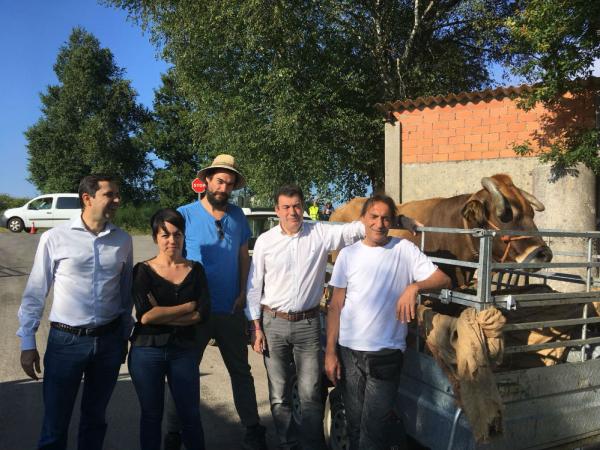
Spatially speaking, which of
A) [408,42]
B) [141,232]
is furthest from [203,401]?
[141,232]

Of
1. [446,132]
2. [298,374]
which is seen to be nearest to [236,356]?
[298,374]

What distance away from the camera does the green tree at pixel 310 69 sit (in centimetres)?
1131

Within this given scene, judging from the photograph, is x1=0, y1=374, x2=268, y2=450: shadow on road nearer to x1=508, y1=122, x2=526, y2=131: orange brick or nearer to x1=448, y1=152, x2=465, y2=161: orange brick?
x1=448, y1=152, x2=465, y2=161: orange brick

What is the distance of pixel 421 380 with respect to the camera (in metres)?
2.92

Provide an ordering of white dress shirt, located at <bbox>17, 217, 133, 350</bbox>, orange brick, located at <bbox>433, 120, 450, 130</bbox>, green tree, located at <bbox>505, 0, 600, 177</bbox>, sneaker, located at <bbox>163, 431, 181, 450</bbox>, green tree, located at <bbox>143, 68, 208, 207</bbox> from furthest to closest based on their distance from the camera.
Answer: green tree, located at <bbox>143, 68, 208, 207</bbox>
orange brick, located at <bbox>433, 120, 450, 130</bbox>
green tree, located at <bbox>505, 0, 600, 177</bbox>
sneaker, located at <bbox>163, 431, 181, 450</bbox>
white dress shirt, located at <bbox>17, 217, 133, 350</bbox>

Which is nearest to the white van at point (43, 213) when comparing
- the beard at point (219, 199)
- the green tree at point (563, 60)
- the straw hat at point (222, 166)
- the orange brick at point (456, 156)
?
the orange brick at point (456, 156)

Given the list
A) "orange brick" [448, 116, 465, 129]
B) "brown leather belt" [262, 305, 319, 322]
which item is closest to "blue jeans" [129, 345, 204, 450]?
"brown leather belt" [262, 305, 319, 322]

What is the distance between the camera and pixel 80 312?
9.41ft

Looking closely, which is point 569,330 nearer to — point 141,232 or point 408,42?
point 408,42

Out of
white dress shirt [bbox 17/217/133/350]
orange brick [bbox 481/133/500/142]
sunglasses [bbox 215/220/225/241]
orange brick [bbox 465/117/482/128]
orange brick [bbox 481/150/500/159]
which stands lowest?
white dress shirt [bbox 17/217/133/350]

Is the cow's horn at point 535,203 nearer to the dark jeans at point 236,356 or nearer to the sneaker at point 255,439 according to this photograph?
the dark jeans at point 236,356

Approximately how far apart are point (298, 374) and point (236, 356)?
1.78 ft

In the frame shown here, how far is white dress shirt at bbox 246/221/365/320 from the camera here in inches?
129

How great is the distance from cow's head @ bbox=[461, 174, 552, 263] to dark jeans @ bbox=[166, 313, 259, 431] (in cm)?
198
